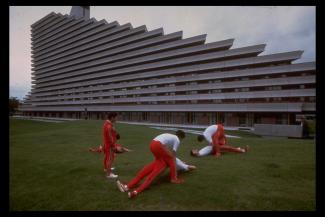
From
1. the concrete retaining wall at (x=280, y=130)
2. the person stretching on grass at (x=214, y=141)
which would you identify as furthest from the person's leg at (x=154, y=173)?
the concrete retaining wall at (x=280, y=130)

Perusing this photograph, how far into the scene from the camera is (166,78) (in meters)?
52.1

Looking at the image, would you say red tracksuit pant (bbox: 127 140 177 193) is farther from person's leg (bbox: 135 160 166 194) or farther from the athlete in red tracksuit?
the athlete in red tracksuit

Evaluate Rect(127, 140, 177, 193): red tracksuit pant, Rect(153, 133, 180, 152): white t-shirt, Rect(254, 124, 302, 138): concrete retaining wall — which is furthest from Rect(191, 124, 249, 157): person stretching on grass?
Rect(254, 124, 302, 138): concrete retaining wall

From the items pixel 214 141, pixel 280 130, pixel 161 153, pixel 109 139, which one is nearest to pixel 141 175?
pixel 161 153

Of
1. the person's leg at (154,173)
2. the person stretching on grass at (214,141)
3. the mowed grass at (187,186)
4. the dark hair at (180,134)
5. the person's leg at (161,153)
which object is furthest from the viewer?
the person stretching on grass at (214,141)

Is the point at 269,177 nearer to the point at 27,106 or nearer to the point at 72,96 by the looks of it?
the point at 72,96

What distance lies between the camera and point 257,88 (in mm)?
41375

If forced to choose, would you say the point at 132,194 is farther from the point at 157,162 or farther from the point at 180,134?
the point at 180,134

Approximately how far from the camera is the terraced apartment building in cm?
3881

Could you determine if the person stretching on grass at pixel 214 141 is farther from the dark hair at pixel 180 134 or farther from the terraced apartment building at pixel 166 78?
the terraced apartment building at pixel 166 78

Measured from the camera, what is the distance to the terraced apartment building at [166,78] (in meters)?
38.8

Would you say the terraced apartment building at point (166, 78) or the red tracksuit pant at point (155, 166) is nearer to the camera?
the red tracksuit pant at point (155, 166)

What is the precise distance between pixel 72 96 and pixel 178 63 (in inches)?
1778

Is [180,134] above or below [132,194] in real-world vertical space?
above
